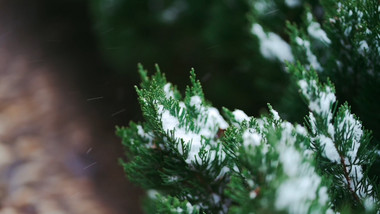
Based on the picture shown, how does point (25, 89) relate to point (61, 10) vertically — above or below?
below

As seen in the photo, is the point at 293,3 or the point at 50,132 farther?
the point at 50,132

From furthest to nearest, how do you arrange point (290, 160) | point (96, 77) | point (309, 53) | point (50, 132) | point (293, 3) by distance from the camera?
point (96, 77) → point (50, 132) → point (293, 3) → point (309, 53) → point (290, 160)

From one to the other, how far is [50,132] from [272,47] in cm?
164

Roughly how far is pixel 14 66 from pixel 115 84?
0.75 metres

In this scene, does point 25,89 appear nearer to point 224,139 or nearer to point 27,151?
point 27,151

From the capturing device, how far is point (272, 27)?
1.45m

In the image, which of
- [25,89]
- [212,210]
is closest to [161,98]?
[212,210]

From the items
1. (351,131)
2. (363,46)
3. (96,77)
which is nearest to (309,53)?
(363,46)

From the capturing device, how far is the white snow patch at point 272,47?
1.28 meters

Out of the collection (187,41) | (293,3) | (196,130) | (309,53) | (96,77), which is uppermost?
(96,77)

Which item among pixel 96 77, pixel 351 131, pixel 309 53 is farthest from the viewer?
pixel 96 77

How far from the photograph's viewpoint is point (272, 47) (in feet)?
4.23

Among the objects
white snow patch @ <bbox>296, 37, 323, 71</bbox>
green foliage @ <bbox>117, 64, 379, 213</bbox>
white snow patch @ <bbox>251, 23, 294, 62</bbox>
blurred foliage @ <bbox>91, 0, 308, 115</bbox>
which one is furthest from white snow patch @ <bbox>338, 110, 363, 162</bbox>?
blurred foliage @ <bbox>91, 0, 308, 115</bbox>

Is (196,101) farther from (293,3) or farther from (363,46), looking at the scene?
(293,3)
